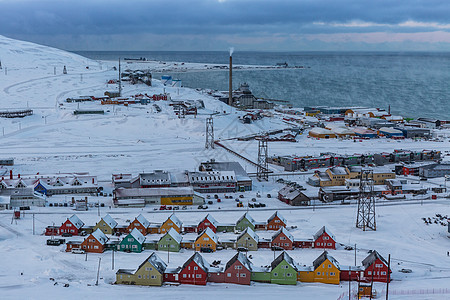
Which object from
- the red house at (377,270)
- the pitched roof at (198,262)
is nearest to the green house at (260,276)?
the pitched roof at (198,262)

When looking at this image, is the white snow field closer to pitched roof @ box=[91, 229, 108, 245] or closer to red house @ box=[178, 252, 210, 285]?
red house @ box=[178, 252, 210, 285]

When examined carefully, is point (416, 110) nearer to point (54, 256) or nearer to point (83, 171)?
point (83, 171)

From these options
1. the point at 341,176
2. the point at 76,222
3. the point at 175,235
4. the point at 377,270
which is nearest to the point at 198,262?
the point at 175,235

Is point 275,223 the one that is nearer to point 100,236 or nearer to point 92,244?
point 100,236

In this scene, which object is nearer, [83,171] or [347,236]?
[347,236]

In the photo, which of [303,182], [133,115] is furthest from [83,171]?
[133,115]

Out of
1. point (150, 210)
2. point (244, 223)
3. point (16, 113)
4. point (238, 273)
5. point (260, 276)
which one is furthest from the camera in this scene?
point (16, 113)
